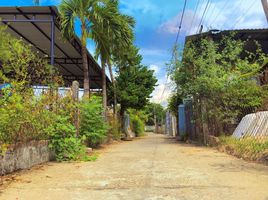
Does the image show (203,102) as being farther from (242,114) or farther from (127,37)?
(127,37)

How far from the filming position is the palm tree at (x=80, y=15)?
1259cm

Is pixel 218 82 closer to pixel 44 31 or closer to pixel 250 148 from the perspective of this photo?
pixel 250 148

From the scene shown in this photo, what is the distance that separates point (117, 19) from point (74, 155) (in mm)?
7067

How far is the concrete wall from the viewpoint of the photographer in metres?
5.81

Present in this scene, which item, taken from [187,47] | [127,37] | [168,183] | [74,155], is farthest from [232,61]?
[168,183]

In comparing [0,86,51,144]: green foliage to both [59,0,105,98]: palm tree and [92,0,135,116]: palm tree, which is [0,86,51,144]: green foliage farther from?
[92,0,135,116]: palm tree

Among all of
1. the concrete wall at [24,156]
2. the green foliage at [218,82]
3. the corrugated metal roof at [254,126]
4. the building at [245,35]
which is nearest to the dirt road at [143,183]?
the concrete wall at [24,156]

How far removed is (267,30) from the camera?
57.8ft

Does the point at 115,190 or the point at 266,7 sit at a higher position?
the point at 266,7

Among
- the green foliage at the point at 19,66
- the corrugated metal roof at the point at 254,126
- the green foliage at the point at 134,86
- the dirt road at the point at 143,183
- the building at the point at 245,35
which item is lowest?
the dirt road at the point at 143,183

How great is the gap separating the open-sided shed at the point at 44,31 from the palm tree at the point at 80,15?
40 cm

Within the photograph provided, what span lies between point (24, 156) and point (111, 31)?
837 cm

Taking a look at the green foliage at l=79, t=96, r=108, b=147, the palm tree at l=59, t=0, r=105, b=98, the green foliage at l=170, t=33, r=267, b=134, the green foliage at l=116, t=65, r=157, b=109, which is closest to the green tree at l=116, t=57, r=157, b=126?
the green foliage at l=116, t=65, r=157, b=109

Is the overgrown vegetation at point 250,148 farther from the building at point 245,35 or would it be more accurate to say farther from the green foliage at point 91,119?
the building at point 245,35
